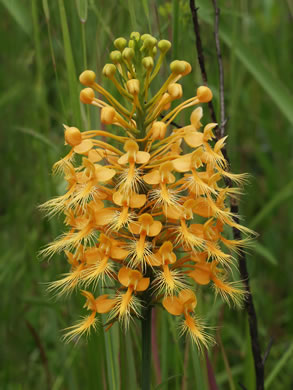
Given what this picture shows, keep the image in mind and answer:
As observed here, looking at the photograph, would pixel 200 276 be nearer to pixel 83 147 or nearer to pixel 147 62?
pixel 83 147

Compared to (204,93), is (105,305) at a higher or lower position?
lower

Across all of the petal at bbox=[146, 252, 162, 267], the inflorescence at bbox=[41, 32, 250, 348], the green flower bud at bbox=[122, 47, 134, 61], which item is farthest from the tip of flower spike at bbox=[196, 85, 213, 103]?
the petal at bbox=[146, 252, 162, 267]

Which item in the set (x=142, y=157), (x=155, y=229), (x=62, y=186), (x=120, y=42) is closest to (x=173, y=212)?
(x=155, y=229)

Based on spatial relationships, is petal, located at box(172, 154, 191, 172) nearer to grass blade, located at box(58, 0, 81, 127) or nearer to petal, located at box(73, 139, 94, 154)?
petal, located at box(73, 139, 94, 154)

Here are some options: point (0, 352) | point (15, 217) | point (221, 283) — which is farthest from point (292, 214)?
point (221, 283)

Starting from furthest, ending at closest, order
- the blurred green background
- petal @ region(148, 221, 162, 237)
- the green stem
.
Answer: the blurred green background
the green stem
petal @ region(148, 221, 162, 237)

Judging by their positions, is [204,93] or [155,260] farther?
[204,93]
